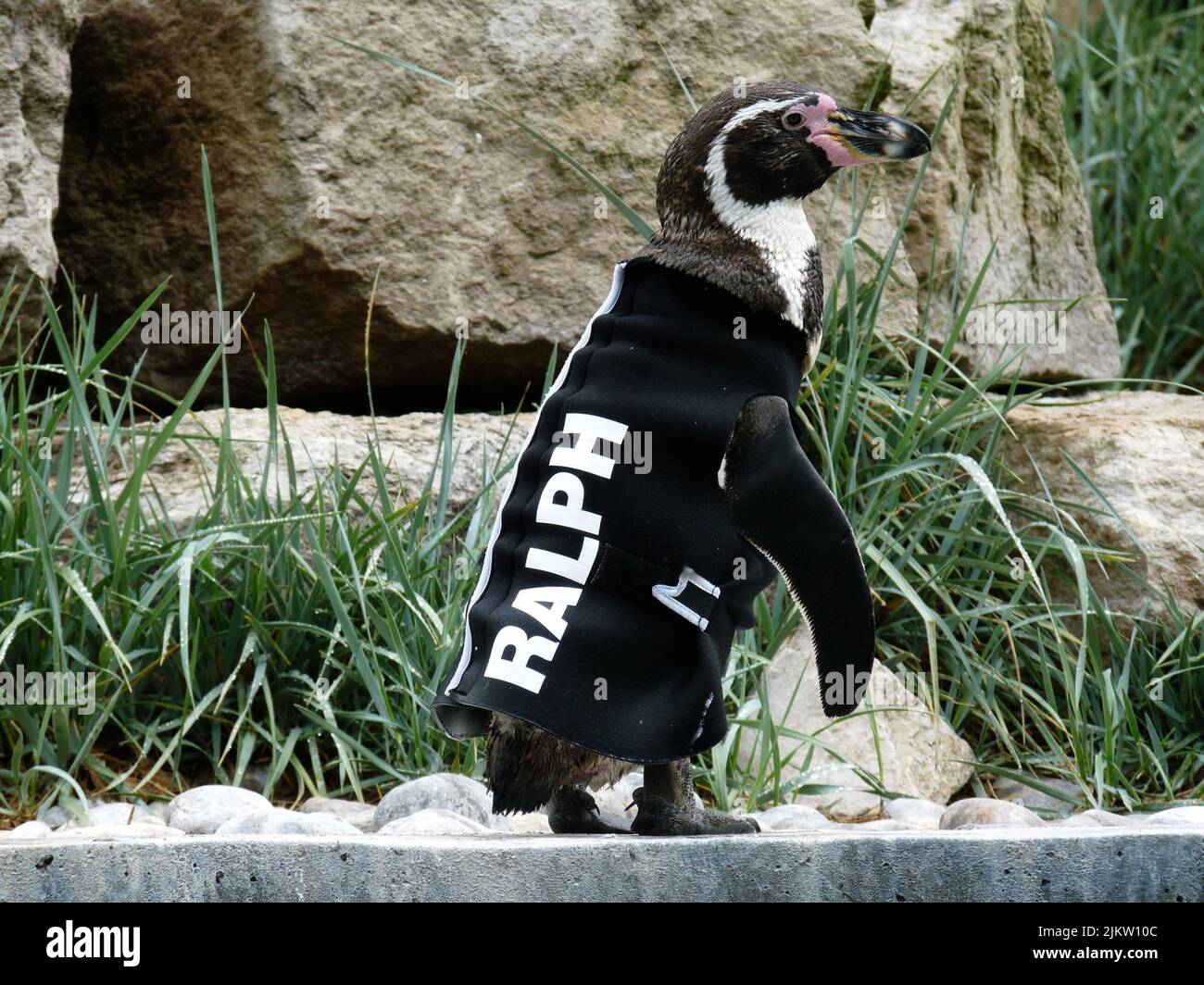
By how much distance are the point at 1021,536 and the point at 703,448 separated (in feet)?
6.30

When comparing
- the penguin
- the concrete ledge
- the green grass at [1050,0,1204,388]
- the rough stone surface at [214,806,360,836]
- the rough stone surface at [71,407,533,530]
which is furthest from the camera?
the green grass at [1050,0,1204,388]

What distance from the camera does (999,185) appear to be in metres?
4.54

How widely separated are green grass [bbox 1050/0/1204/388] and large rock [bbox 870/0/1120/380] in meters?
0.22

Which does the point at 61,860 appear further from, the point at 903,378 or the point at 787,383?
the point at 903,378

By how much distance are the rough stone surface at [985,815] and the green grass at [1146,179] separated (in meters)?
2.31

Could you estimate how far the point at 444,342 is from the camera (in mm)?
3900

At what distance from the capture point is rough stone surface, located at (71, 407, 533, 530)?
3441 mm

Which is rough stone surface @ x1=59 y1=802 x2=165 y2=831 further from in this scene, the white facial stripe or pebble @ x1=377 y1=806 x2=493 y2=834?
the white facial stripe

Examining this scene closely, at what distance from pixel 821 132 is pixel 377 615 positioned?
1402 millimetres

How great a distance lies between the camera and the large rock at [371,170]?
3805mm

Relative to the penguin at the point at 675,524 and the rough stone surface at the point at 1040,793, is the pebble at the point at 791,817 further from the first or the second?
the penguin at the point at 675,524

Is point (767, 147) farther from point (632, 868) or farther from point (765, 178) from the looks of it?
point (632, 868)

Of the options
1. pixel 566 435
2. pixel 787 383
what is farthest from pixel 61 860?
pixel 787 383

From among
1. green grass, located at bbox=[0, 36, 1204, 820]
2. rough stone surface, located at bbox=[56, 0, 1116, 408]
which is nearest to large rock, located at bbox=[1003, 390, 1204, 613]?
green grass, located at bbox=[0, 36, 1204, 820]
